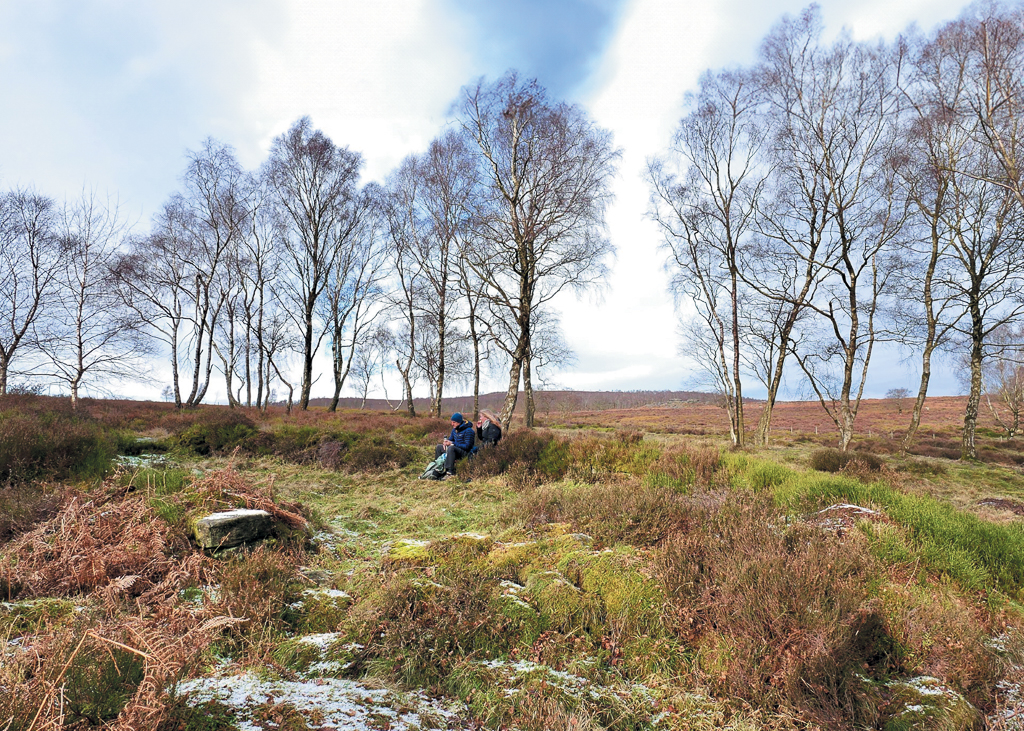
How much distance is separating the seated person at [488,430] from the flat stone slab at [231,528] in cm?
603

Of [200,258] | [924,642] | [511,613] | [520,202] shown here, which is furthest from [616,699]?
[200,258]

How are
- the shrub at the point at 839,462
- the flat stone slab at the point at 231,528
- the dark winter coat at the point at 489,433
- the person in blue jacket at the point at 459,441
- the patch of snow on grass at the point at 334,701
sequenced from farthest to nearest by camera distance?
1. the dark winter coat at the point at 489,433
2. the shrub at the point at 839,462
3. the person in blue jacket at the point at 459,441
4. the flat stone slab at the point at 231,528
5. the patch of snow on grass at the point at 334,701

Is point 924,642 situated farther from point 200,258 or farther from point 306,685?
point 200,258

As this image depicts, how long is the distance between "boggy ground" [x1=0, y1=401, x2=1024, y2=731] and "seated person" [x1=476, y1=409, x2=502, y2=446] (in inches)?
173

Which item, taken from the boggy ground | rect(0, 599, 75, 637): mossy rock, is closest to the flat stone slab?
the boggy ground

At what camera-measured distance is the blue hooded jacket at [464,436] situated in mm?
Answer: 9914

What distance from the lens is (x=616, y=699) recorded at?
2.54 metres

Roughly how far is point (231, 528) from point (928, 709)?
213 inches

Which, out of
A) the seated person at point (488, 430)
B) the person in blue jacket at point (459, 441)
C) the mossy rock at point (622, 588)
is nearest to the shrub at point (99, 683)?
the mossy rock at point (622, 588)

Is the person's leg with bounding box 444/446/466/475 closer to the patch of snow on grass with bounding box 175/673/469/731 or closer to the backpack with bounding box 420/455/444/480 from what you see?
the backpack with bounding box 420/455/444/480

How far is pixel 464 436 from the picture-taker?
9938mm

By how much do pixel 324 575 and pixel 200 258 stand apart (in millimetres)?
24054

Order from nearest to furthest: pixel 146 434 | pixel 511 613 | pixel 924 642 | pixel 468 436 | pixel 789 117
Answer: pixel 924 642 < pixel 511 613 < pixel 468 436 < pixel 146 434 < pixel 789 117

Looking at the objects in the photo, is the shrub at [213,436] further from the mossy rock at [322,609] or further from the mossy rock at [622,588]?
the mossy rock at [622,588]
